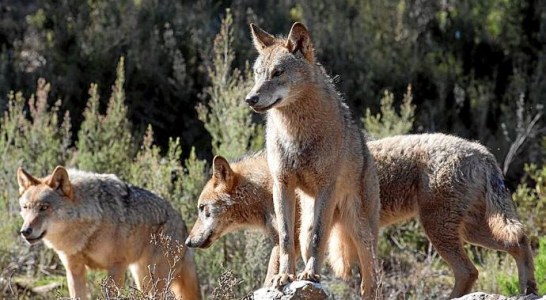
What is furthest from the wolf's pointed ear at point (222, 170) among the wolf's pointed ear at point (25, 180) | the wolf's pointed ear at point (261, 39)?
the wolf's pointed ear at point (25, 180)

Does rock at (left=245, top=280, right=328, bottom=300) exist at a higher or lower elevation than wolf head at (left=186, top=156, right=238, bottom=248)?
higher

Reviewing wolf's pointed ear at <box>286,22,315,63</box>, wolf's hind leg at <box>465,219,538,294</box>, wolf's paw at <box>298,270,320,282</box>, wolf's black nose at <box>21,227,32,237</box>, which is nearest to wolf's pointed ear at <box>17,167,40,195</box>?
wolf's black nose at <box>21,227,32,237</box>

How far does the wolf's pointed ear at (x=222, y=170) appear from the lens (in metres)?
7.98

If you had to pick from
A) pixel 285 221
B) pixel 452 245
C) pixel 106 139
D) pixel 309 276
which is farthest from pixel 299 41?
pixel 106 139

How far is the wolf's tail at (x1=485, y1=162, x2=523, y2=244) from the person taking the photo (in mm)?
7742

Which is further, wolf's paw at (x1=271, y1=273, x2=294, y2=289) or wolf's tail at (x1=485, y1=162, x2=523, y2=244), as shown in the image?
wolf's tail at (x1=485, y1=162, x2=523, y2=244)

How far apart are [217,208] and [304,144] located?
1.49 metres

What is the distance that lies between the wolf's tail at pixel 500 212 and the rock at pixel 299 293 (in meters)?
2.03

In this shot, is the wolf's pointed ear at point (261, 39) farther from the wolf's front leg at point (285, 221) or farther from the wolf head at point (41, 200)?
the wolf head at point (41, 200)

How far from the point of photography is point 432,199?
8.03m

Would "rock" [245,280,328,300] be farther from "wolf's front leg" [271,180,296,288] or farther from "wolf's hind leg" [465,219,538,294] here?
"wolf's hind leg" [465,219,538,294]

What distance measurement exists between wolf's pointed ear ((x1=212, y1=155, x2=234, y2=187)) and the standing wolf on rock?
0.99m

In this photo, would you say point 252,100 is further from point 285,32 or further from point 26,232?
point 285,32

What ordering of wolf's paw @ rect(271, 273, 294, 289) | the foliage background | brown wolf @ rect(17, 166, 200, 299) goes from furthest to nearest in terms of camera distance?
1. the foliage background
2. brown wolf @ rect(17, 166, 200, 299)
3. wolf's paw @ rect(271, 273, 294, 289)
